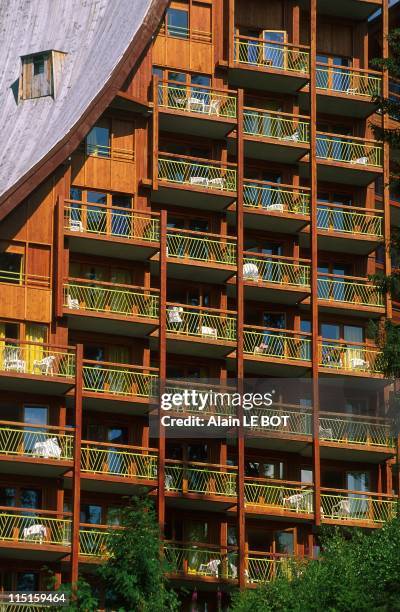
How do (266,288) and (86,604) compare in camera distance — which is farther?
(266,288)

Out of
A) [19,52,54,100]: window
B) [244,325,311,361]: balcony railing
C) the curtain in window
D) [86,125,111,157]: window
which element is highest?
[19,52,54,100]: window

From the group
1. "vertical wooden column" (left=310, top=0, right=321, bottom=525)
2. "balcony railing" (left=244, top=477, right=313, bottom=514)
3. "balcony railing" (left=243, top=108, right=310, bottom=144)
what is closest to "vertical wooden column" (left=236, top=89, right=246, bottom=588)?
"balcony railing" (left=244, top=477, right=313, bottom=514)

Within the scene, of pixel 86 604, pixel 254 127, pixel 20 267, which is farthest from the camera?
pixel 254 127

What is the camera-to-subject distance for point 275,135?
95938mm

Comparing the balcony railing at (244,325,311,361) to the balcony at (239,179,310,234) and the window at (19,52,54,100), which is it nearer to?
the balcony at (239,179,310,234)

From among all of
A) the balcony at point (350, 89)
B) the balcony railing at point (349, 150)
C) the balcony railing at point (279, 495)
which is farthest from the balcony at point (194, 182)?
the balcony railing at point (279, 495)

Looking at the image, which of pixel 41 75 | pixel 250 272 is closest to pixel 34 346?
pixel 250 272

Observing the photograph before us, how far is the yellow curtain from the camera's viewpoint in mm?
88562

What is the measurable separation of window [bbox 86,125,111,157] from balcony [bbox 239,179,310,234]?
230 inches

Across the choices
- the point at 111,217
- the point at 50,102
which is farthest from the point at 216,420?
the point at 50,102

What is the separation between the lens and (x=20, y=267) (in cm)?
8994

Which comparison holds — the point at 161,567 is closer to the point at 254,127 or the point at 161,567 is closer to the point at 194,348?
the point at 194,348

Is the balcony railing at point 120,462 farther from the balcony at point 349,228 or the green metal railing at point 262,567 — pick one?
the balcony at point 349,228

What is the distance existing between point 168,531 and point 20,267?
11694 millimetres
